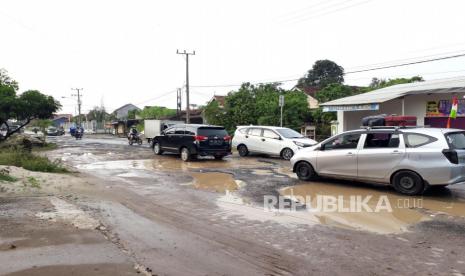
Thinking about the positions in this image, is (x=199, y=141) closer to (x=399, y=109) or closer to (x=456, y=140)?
(x=456, y=140)

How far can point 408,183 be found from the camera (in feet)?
29.6

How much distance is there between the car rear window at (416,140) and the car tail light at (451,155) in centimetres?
40

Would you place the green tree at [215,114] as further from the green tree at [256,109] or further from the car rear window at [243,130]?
the car rear window at [243,130]

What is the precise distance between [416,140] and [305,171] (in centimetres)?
308

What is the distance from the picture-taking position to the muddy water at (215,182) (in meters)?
10.2

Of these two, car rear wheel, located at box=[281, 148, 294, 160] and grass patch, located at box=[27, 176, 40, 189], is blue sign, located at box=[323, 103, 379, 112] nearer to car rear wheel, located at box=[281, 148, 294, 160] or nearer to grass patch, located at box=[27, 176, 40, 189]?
car rear wheel, located at box=[281, 148, 294, 160]

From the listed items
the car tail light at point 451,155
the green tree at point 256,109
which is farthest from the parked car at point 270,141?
the green tree at point 256,109

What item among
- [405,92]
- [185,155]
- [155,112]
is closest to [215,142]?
[185,155]

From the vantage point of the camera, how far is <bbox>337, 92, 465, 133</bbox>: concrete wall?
74.6 feet

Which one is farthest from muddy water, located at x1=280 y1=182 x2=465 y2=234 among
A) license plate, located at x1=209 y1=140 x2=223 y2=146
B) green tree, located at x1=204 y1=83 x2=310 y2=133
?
green tree, located at x1=204 y1=83 x2=310 y2=133

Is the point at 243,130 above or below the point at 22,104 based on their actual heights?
below

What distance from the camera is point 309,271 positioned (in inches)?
177

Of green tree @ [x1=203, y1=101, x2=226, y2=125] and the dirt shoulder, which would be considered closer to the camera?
the dirt shoulder
